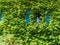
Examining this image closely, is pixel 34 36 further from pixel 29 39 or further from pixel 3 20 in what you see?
pixel 3 20

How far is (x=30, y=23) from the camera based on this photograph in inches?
237

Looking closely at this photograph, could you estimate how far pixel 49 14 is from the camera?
601 cm

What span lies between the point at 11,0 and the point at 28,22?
2.13 feet

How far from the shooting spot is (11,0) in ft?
19.7

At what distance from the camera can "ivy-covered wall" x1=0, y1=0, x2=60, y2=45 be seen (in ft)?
19.4

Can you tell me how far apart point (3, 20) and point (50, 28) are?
1.12 meters

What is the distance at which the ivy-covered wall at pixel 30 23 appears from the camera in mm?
5918

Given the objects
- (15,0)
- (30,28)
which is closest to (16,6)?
(15,0)

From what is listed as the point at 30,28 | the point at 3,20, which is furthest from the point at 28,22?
the point at 3,20

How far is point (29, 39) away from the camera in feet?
19.8

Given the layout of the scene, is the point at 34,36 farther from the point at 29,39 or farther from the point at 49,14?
the point at 49,14

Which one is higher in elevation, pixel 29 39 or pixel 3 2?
pixel 3 2

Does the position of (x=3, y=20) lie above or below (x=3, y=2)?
below

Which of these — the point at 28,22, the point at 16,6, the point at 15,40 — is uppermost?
the point at 16,6
